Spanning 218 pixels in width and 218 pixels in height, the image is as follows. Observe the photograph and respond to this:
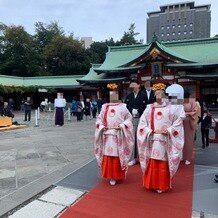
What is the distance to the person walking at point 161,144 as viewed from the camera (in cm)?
440

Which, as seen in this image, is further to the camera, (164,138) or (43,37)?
(43,37)

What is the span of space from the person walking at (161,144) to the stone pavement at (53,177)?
0.57 m

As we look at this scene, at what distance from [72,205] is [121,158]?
1138mm

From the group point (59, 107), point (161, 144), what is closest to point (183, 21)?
point (59, 107)

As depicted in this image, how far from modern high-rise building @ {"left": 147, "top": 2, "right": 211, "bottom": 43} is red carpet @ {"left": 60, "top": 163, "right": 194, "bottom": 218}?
300 feet

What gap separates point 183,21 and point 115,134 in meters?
96.7

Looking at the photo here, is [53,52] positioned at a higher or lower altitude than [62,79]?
higher

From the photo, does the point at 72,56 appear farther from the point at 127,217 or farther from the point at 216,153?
the point at 127,217

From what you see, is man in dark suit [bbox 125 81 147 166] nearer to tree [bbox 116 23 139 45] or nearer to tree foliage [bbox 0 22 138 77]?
tree foliage [bbox 0 22 138 77]

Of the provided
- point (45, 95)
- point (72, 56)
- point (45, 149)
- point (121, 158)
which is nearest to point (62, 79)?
point (45, 95)

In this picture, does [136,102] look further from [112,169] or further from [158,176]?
[158,176]

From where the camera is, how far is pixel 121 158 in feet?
15.6

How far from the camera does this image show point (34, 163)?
6383 mm

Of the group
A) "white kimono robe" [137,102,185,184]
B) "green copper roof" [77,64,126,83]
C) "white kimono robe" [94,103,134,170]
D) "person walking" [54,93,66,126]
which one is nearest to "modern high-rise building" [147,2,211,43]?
"green copper roof" [77,64,126,83]
